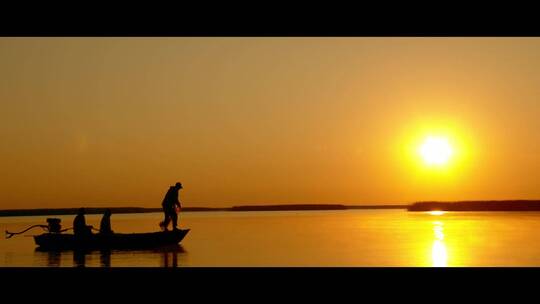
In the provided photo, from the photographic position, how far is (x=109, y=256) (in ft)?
55.4

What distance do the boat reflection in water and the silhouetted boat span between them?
0.25 metres

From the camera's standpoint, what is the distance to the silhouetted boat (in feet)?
56.0

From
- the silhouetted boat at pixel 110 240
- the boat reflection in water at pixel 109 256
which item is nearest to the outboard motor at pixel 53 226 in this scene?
the silhouetted boat at pixel 110 240

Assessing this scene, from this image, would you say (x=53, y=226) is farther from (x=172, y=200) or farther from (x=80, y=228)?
(x=172, y=200)

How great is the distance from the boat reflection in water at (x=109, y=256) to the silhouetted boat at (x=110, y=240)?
247mm

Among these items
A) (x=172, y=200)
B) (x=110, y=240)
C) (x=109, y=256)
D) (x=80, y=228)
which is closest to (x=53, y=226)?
(x=80, y=228)

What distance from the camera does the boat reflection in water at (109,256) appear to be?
14938 mm

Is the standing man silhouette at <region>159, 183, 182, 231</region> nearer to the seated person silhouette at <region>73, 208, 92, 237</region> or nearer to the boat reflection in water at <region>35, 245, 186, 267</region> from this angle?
the boat reflection in water at <region>35, 245, 186, 267</region>

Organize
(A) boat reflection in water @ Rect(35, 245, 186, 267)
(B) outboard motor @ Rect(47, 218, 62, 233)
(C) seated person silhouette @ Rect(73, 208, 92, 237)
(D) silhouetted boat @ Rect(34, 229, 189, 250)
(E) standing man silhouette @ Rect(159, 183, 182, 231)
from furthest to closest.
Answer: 1. (B) outboard motor @ Rect(47, 218, 62, 233)
2. (D) silhouetted boat @ Rect(34, 229, 189, 250)
3. (C) seated person silhouette @ Rect(73, 208, 92, 237)
4. (E) standing man silhouette @ Rect(159, 183, 182, 231)
5. (A) boat reflection in water @ Rect(35, 245, 186, 267)

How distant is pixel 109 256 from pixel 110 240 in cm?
42

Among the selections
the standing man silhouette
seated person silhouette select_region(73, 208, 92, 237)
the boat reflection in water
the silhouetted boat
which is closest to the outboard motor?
Answer: the silhouetted boat
